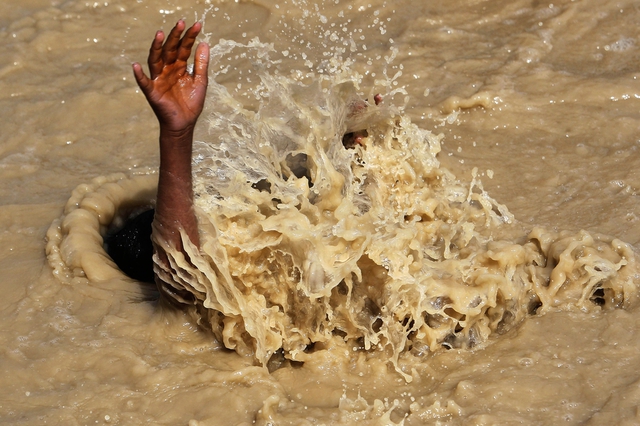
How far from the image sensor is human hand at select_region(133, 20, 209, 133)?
2730mm

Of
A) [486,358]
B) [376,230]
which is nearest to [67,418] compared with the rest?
[376,230]

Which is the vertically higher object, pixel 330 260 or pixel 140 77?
pixel 140 77

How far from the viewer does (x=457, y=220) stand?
398cm

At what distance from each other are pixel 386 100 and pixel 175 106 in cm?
231

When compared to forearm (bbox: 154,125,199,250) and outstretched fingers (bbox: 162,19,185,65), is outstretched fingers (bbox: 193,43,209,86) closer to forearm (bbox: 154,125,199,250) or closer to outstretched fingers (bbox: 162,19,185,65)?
outstretched fingers (bbox: 162,19,185,65)

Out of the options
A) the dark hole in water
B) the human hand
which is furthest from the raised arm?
the dark hole in water

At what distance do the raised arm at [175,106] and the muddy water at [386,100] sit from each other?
22.8 inches

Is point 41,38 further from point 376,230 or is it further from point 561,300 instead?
point 561,300

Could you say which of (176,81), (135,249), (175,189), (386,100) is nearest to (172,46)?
(176,81)

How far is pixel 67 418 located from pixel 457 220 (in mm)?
2081

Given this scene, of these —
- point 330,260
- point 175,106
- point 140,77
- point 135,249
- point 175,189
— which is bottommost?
point 135,249

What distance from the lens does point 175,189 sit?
3.10m

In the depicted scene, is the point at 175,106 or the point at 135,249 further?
the point at 135,249

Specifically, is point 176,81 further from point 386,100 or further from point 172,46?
point 386,100
